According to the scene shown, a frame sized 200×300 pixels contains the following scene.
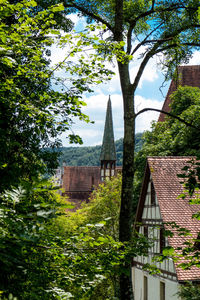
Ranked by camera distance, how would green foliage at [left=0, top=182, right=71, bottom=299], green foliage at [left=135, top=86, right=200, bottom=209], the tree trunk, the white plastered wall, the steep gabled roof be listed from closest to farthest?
green foliage at [left=0, top=182, right=71, bottom=299] < the tree trunk < the white plastered wall < green foliage at [left=135, top=86, right=200, bottom=209] < the steep gabled roof

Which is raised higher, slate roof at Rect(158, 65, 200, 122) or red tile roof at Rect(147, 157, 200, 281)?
slate roof at Rect(158, 65, 200, 122)

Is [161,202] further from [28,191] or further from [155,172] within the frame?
[28,191]

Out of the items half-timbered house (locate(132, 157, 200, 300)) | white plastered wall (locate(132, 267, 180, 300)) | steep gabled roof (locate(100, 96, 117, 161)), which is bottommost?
white plastered wall (locate(132, 267, 180, 300))

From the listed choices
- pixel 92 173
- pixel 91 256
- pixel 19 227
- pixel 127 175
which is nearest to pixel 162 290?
pixel 127 175

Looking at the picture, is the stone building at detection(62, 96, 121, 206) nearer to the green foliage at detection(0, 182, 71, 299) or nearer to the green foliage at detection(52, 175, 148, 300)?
the green foliage at detection(52, 175, 148, 300)

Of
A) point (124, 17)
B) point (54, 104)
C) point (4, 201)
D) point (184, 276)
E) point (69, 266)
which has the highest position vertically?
point (124, 17)

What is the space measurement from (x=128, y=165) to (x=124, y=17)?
3.87 meters

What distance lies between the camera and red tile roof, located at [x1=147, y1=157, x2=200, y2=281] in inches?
593

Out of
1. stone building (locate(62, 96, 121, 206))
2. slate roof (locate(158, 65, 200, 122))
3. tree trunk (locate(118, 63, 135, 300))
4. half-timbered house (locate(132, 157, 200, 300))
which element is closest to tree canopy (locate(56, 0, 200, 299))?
tree trunk (locate(118, 63, 135, 300))

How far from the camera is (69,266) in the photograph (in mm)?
4875

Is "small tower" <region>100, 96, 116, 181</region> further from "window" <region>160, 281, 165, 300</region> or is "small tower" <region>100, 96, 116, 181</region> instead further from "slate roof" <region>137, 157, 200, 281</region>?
"window" <region>160, 281, 165, 300</region>

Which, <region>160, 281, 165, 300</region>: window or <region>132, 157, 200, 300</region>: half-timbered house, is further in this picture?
<region>160, 281, 165, 300</region>: window

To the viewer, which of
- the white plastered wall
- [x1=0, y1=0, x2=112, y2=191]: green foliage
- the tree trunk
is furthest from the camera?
the white plastered wall

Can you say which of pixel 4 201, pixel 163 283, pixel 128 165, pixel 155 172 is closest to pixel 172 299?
pixel 163 283
